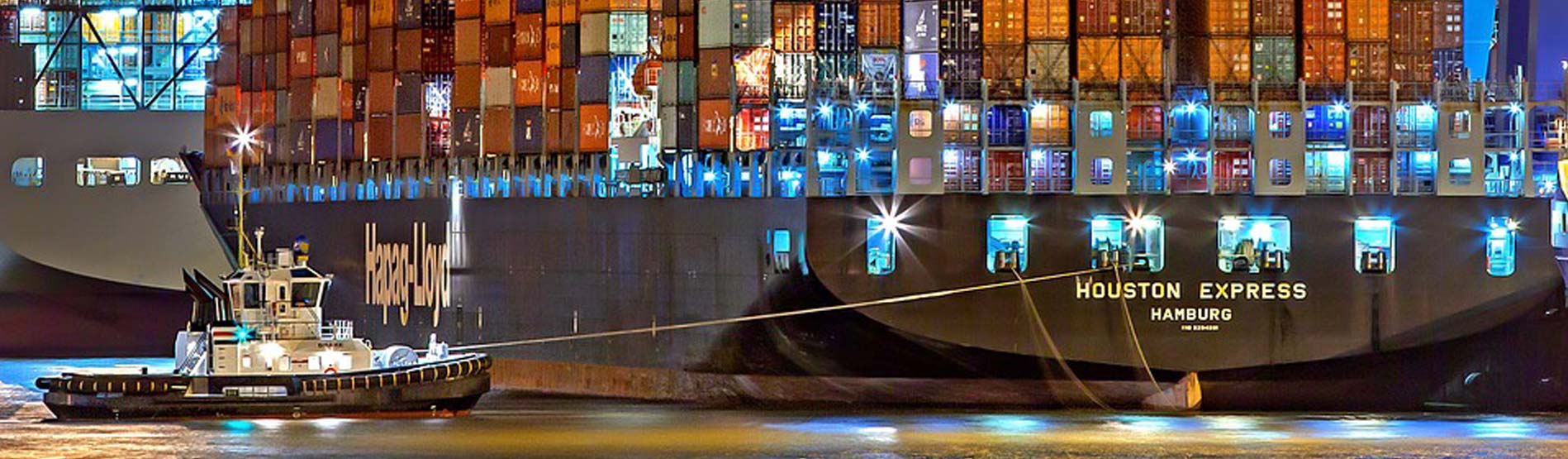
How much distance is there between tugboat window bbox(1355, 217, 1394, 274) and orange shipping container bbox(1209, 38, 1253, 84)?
283cm

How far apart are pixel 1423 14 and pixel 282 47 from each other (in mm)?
25133

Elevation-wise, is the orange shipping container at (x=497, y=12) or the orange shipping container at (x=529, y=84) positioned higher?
the orange shipping container at (x=497, y=12)

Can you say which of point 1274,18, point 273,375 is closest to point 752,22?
point 1274,18

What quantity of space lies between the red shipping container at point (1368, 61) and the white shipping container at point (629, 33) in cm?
1203

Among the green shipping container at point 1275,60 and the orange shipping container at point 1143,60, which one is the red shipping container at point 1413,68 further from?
the orange shipping container at point 1143,60

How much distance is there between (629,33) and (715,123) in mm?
3333

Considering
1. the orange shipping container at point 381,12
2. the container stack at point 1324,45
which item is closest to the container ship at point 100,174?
the orange shipping container at point 381,12

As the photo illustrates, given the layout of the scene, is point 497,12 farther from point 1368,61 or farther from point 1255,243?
point 1368,61

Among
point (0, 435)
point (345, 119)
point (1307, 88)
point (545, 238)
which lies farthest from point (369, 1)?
point (1307, 88)

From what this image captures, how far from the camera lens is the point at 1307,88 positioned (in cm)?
4112

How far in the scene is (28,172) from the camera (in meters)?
60.2

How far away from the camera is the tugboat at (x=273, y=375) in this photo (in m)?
39.8

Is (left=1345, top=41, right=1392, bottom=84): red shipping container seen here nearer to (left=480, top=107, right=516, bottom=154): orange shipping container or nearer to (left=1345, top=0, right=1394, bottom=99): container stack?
(left=1345, top=0, right=1394, bottom=99): container stack

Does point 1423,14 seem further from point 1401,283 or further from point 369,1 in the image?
point 369,1
